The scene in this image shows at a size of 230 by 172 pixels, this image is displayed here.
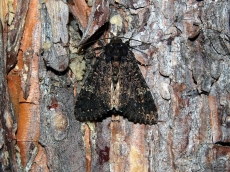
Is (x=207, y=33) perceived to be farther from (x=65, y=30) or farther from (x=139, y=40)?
(x=65, y=30)

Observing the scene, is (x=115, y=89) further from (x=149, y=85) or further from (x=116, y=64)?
(x=149, y=85)

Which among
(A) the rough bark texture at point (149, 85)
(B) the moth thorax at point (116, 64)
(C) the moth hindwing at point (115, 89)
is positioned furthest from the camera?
(B) the moth thorax at point (116, 64)

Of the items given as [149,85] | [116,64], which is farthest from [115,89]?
[149,85]

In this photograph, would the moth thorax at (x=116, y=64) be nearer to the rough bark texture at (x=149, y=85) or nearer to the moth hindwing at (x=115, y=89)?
the moth hindwing at (x=115, y=89)

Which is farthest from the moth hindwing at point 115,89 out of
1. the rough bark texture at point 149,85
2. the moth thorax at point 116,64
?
the rough bark texture at point 149,85

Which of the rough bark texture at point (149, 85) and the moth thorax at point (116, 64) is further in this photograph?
the moth thorax at point (116, 64)

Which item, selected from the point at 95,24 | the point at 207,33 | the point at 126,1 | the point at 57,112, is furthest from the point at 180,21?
the point at 57,112
